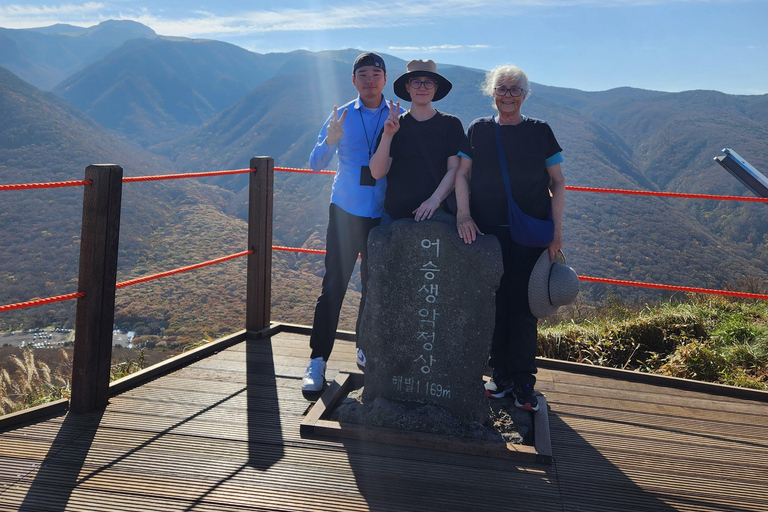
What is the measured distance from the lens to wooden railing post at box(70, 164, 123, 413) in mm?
3021

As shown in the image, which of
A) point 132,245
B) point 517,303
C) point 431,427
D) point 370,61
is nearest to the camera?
point 431,427

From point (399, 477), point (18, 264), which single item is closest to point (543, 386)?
point (399, 477)

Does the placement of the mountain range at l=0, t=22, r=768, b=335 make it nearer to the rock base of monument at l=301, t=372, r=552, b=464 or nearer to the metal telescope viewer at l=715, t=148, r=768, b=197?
the metal telescope viewer at l=715, t=148, r=768, b=197

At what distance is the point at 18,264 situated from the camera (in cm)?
4812

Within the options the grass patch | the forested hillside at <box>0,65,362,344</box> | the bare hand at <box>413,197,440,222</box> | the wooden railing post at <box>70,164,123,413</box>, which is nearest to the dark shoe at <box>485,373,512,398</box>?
the bare hand at <box>413,197,440,222</box>

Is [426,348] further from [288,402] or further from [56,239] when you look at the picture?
[56,239]

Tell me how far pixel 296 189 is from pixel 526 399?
79.1 m

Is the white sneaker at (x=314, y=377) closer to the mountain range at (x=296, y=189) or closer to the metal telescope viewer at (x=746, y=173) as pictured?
the metal telescope viewer at (x=746, y=173)

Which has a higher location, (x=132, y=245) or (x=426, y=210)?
(x=426, y=210)

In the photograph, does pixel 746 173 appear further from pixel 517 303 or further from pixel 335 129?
pixel 335 129

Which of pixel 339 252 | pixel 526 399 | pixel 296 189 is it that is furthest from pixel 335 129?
Answer: pixel 296 189

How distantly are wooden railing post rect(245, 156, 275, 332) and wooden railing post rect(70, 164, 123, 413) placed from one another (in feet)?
4.11

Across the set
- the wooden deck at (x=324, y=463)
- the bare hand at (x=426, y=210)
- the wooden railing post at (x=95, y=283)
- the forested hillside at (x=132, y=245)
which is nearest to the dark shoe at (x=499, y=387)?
the wooden deck at (x=324, y=463)

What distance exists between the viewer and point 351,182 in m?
3.37
